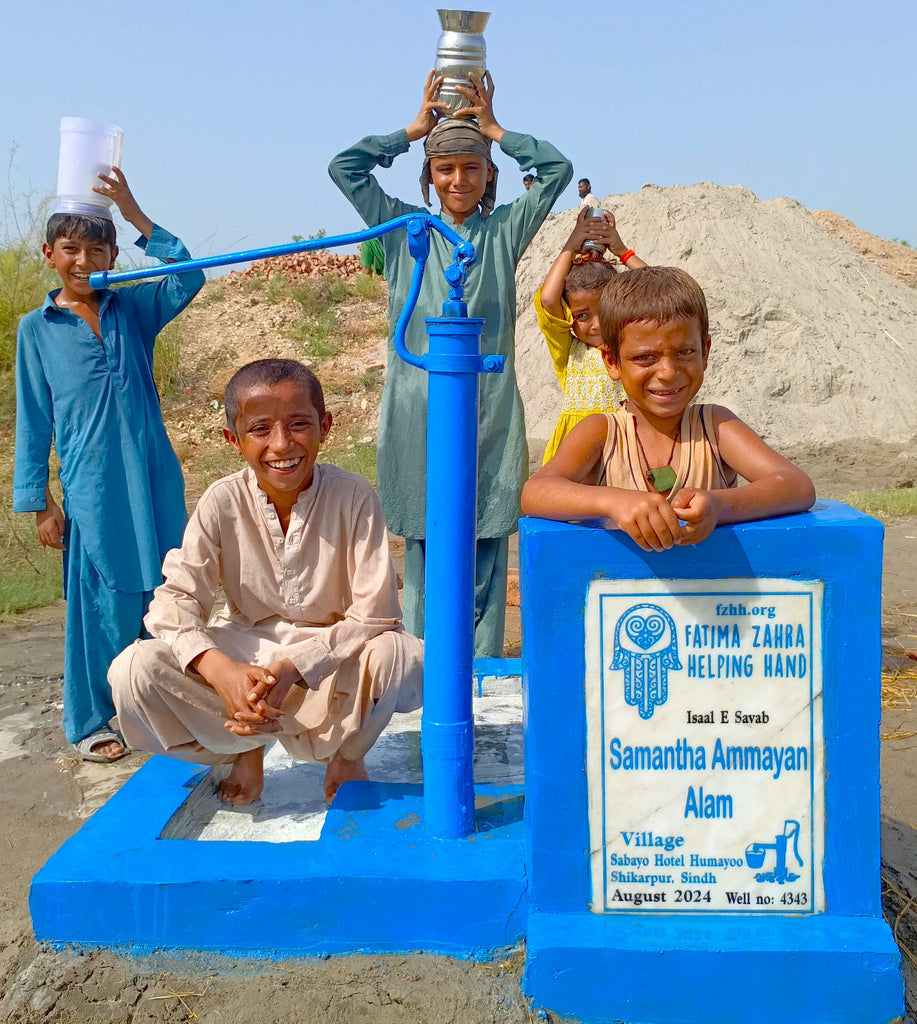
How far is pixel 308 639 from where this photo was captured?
105 inches

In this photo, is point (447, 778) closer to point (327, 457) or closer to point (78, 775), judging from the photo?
point (78, 775)

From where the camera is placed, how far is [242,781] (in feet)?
9.20

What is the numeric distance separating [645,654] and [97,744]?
2.29m

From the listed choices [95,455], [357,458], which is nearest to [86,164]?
[95,455]

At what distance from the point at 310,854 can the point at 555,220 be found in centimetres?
1081

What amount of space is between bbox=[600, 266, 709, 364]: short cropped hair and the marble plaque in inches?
23.2

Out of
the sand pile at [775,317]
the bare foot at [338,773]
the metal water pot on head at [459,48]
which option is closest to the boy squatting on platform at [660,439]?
the bare foot at [338,773]

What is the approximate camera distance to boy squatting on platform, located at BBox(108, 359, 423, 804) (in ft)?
8.19

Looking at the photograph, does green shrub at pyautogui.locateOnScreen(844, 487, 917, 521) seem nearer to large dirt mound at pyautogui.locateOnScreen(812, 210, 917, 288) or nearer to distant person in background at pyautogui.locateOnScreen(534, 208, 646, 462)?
distant person in background at pyautogui.locateOnScreen(534, 208, 646, 462)

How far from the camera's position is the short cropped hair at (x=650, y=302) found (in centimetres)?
220

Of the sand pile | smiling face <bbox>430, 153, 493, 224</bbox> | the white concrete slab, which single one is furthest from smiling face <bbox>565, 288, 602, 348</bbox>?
the sand pile

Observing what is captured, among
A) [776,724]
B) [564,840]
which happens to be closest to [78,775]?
[564,840]

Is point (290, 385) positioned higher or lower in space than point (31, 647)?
higher

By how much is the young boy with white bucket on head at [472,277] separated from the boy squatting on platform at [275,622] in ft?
3.21
